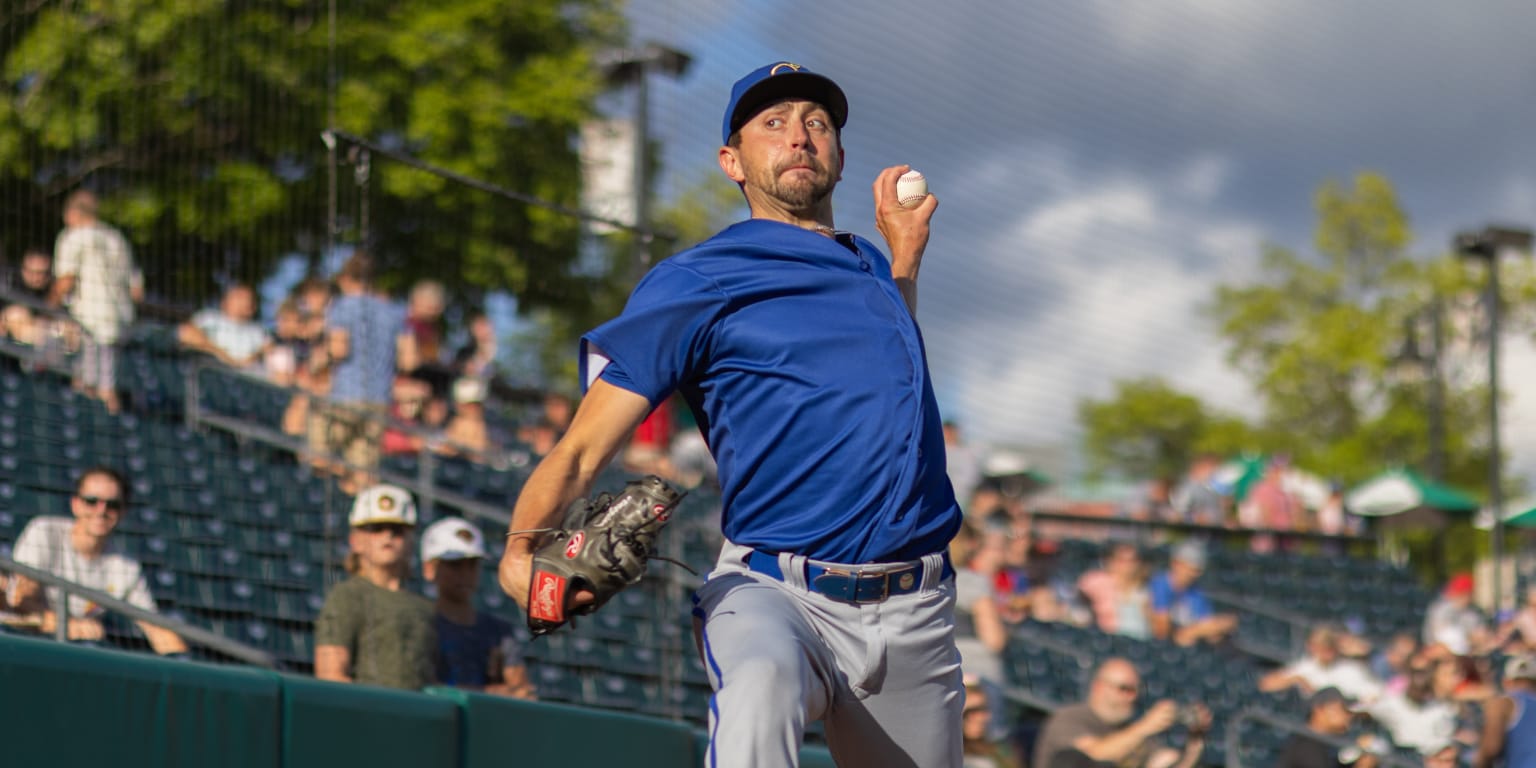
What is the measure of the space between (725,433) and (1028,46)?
14283 mm

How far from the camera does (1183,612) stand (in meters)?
12.2

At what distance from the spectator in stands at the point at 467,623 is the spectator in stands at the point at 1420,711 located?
6091mm

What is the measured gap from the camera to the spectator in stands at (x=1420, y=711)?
33.8ft

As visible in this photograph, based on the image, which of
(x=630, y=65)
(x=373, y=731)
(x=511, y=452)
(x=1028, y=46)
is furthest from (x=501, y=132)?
(x=373, y=731)

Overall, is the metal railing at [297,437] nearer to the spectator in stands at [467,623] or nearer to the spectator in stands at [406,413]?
the spectator in stands at [406,413]

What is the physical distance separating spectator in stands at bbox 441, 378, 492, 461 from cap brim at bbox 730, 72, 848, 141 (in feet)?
23.4

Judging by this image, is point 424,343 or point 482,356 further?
point 482,356

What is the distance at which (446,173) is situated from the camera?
6.62 meters

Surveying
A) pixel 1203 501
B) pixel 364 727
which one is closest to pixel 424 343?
pixel 364 727

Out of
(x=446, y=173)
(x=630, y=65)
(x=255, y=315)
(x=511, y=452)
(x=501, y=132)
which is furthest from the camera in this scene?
(x=501, y=132)

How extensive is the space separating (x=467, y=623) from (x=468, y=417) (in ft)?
15.6

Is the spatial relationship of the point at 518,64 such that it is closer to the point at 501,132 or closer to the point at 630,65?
the point at 501,132

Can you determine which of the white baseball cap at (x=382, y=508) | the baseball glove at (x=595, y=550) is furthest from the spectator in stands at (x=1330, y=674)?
the baseball glove at (x=595, y=550)

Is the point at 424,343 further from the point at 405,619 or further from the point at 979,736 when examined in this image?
the point at 405,619
